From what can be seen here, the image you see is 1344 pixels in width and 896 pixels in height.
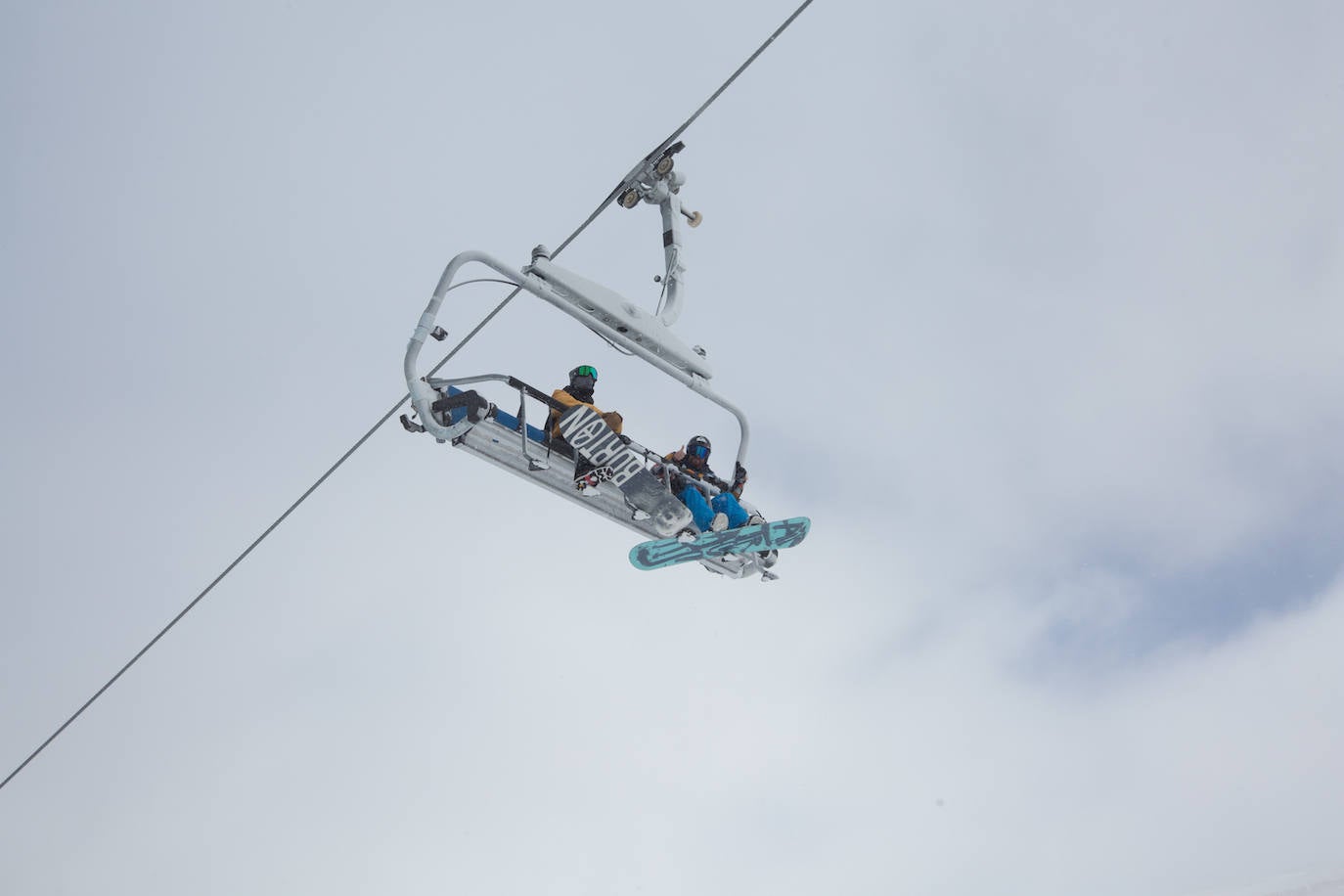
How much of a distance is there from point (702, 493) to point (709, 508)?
17 cm

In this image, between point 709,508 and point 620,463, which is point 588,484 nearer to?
point 620,463

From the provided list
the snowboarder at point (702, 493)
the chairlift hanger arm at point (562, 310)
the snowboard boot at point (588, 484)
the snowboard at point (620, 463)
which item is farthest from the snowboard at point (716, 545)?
the chairlift hanger arm at point (562, 310)

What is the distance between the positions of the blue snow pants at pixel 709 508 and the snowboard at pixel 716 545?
0.84 ft

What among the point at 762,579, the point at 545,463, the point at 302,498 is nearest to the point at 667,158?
the point at 545,463

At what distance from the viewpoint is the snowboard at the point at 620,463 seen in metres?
8.16

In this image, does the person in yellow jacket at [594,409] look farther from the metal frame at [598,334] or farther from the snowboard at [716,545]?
the snowboard at [716,545]

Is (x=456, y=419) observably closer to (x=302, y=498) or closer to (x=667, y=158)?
(x=667, y=158)

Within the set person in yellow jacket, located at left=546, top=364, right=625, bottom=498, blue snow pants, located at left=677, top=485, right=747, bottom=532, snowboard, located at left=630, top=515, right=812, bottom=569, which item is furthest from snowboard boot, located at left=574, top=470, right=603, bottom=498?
blue snow pants, located at left=677, top=485, right=747, bottom=532

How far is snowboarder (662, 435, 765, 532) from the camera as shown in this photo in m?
9.53

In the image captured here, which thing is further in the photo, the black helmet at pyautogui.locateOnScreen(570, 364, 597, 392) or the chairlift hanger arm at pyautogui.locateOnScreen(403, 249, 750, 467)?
the black helmet at pyautogui.locateOnScreen(570, 364, 597, 392)

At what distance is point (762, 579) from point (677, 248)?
11.8 feet

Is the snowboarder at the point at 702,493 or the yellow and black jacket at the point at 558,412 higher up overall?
the snowboarder at the point at 702,493

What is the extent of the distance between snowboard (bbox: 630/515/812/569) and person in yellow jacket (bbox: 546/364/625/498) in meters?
0.93

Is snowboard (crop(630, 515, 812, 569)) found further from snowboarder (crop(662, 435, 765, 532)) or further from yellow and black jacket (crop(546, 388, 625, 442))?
yellow and black jacket (crop(546, 388, 625, 442))
